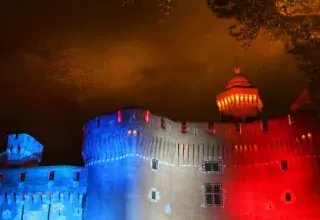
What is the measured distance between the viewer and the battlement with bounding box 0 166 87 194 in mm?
32594

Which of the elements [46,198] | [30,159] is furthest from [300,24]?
[30,159]

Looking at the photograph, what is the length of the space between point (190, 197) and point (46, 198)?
1089 cm

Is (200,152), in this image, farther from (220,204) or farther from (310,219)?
(310,219)

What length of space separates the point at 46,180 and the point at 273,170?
16.8 meters

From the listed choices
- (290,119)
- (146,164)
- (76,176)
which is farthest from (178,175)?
(290,119)

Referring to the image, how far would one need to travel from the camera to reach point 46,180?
33094mm

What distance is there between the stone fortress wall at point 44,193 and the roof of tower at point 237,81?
16.1 meters

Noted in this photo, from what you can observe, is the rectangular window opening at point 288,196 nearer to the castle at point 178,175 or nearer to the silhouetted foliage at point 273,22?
the castle at point 178,175

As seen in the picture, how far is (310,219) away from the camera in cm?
2830

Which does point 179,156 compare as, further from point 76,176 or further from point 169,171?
point 76,176

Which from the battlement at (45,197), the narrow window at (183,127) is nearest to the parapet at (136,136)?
the narrow window at (183,127)

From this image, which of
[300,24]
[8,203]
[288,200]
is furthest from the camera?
[8,203]

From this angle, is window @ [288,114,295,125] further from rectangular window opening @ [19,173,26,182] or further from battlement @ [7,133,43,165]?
battlement @ [7,133,43,165]

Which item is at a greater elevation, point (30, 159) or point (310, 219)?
point (30, 159)
